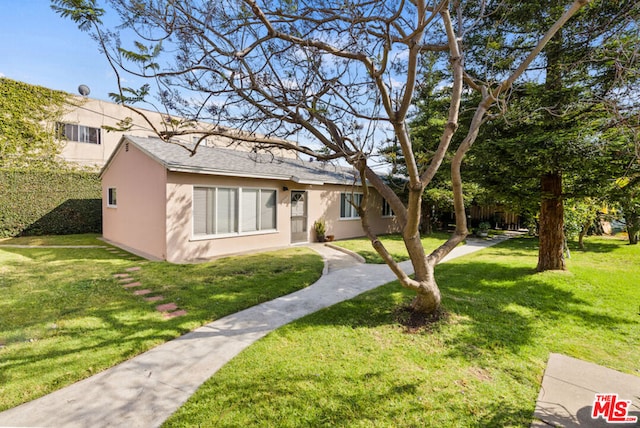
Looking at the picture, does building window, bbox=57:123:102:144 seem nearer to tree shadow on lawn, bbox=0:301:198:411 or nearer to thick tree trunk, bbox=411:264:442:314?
tree shadow on lawn, bbox=0:301:198:411

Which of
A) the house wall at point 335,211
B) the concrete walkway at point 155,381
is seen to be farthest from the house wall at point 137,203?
the house wall at point 335,211

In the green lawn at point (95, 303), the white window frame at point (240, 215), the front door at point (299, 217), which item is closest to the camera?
the green lawn at point (95, 303)

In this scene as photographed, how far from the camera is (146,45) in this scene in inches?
180

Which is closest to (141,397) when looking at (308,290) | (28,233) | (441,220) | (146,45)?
(308,290)

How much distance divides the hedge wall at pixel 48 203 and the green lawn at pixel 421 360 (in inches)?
596

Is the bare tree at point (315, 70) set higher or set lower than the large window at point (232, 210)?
higher

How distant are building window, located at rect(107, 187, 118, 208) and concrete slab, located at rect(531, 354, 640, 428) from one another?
49.6ft

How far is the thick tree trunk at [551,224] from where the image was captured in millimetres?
7504

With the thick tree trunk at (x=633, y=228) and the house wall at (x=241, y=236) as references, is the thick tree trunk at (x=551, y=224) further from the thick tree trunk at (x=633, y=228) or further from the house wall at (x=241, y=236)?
the house wall at (x=241, y=236)

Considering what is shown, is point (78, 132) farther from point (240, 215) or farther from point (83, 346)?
point (83, 346)

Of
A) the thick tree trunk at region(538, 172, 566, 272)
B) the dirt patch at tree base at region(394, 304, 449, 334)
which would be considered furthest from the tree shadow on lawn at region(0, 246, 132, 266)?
the thick tree trunk at region(538, 172, 566, 272)

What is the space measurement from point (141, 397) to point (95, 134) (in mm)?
24121

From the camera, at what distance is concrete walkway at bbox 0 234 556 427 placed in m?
2.90

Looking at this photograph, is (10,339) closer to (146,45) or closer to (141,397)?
(141,397)
